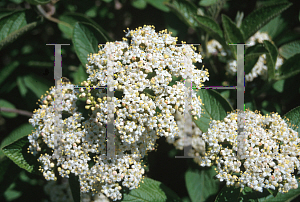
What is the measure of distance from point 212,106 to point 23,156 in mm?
2007

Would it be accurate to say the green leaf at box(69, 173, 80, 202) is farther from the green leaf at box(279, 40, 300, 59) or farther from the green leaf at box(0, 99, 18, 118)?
the green leaf at box(279, 40, 300, 59)

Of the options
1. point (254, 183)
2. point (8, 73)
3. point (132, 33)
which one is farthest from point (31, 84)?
point (254, 183)

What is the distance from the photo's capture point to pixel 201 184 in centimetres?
309

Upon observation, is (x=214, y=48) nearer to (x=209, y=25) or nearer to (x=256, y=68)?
(x=256, y=68)

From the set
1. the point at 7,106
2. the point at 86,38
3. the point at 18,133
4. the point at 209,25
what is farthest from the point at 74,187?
the point at 209,25

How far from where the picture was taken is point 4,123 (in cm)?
416

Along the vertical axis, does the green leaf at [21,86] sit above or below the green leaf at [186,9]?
below

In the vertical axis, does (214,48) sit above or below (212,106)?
above

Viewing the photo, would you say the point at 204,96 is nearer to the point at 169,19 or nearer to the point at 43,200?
the point at 169,19

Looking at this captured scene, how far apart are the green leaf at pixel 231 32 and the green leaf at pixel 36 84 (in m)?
2.38

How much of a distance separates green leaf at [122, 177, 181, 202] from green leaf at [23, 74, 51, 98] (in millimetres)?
1815

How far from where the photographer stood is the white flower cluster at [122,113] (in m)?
2.25

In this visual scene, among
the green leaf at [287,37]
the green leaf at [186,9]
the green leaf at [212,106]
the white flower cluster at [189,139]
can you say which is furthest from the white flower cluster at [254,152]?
the green leaf at [287,37]

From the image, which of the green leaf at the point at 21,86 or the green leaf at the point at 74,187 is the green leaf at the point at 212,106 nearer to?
the green leaf at the point at 74,187
